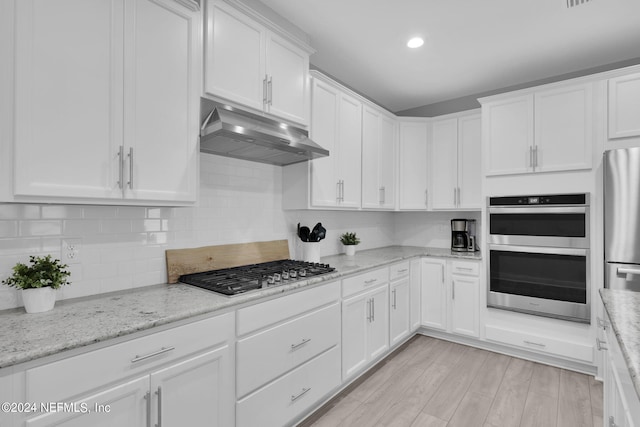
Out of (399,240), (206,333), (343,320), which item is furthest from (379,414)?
(399,240)

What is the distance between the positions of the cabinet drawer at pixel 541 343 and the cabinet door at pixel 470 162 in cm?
128

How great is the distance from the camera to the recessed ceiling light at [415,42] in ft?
8.86

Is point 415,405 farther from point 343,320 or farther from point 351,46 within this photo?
point 351,46

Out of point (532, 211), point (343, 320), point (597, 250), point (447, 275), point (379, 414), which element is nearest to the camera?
point (379, 414)

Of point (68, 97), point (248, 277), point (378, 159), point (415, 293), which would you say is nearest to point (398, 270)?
point (415, 293)

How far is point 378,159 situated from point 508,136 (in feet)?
4.12

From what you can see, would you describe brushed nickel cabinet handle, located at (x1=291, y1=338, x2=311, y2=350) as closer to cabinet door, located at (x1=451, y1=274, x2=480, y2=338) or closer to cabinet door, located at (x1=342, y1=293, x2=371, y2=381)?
cabinet door, located at (x1=342, y1=293, x2=371, y2=381)

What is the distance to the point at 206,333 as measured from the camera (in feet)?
5.01

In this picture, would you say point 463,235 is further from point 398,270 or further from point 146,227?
point 146,227

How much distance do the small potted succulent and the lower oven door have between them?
1.34 meters

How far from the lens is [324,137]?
2793 mm

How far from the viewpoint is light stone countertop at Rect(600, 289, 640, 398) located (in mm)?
858

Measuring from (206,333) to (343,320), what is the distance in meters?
1.19

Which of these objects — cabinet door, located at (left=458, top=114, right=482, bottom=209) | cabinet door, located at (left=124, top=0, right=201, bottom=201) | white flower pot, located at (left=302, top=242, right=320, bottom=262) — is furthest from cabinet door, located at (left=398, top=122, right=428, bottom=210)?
cabinet door, located at (left=124, top=0, right=201, bottom=201)
